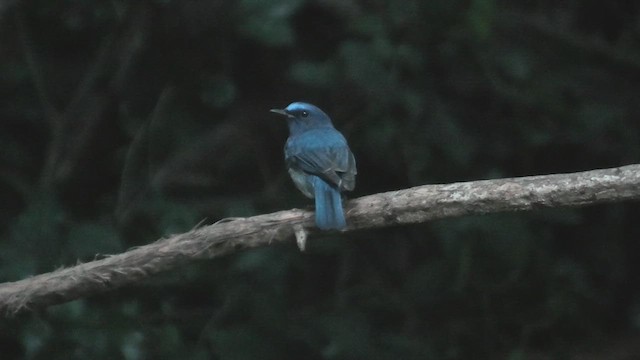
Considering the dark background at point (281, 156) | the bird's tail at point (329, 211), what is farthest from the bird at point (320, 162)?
the dark background at point (281, 156)

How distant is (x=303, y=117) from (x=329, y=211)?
4.49ft

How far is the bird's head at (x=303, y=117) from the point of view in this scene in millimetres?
5613

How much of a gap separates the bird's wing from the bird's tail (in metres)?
0.16

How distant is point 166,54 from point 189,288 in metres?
1.04

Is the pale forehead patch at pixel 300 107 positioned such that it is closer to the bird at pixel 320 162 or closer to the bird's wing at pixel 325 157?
the bird at pixel 320 162

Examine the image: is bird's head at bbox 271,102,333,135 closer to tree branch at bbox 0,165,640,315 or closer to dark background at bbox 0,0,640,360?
dark background at bbox 0,0,640,360

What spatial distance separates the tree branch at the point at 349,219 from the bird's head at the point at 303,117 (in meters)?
1.28

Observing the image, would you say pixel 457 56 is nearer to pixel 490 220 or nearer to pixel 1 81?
pixel 490 220

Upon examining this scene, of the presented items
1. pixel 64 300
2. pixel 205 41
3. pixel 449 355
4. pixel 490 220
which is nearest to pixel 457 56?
pixel 490 220

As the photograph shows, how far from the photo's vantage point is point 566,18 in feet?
20.7

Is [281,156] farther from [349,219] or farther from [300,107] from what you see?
[349,219]

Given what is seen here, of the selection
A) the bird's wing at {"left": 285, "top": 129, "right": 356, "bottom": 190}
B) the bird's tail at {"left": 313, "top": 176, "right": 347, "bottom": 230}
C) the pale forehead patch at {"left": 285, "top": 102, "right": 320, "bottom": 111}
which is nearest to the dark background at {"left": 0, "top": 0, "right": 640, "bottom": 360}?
the pale forehead patch at {"left": 285, "top": 102, "right": 320, "bottom": 111}

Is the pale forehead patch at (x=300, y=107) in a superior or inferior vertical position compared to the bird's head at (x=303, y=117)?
superior

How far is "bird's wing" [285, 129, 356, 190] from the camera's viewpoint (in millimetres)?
4770
